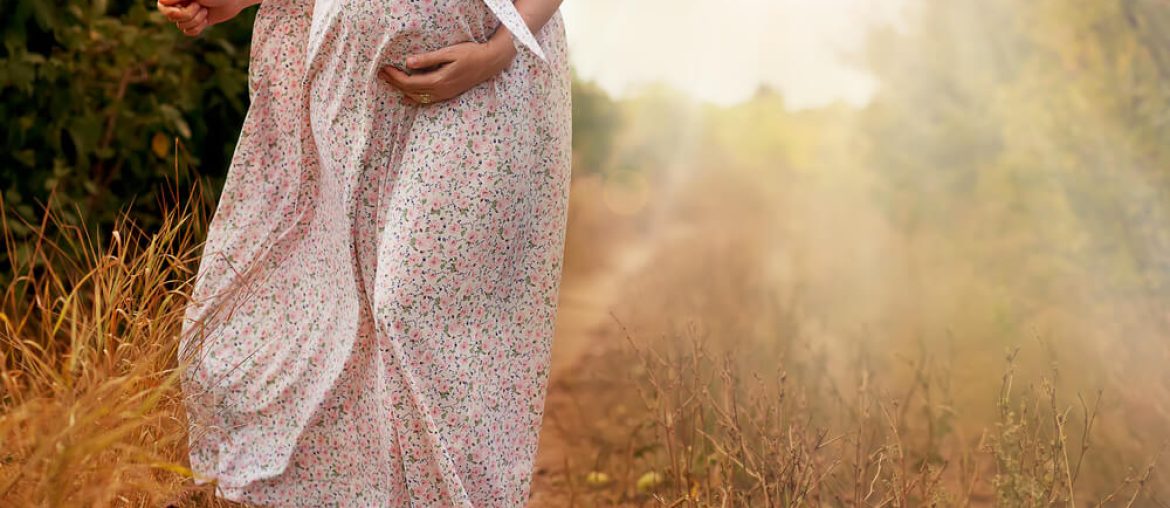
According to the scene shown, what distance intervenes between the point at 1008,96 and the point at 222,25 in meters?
2.13

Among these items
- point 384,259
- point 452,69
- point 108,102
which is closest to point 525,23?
point 452,69

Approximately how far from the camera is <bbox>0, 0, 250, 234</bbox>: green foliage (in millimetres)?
3084

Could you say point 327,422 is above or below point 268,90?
below

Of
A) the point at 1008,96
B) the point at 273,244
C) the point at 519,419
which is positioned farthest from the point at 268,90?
the point at 1008,96

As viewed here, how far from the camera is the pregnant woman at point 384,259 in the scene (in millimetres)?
2051

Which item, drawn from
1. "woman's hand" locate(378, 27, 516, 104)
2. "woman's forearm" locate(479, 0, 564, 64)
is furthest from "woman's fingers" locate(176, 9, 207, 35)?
"woman's forearm" locate(479, 0, 564, 64)

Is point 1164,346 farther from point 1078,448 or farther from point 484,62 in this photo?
point 484,62

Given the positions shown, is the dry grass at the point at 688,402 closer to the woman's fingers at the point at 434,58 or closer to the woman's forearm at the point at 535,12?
the woman's fingers at the point at 434,58

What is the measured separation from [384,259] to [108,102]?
164 cm

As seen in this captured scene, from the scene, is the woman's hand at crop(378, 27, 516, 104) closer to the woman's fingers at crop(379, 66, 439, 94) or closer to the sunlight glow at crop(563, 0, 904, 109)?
the woman's fingers at crop(379, 66, 439, 94)

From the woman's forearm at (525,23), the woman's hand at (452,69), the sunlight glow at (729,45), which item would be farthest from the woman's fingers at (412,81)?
the sunlight glow at (729,45)

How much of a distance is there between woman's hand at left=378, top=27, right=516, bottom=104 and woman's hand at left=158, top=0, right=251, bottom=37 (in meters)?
0.49

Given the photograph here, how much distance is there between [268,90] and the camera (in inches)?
96.0

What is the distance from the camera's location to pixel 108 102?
132 inches
